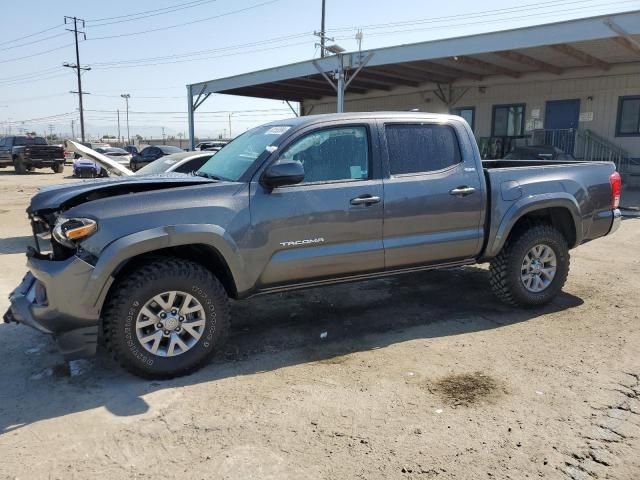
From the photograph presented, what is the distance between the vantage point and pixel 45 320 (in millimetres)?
3545

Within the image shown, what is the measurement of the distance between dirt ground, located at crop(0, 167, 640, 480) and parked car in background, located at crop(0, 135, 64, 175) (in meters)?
24.4

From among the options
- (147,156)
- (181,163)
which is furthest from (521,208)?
(147,156)

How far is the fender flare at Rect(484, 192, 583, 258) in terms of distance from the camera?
5043mm

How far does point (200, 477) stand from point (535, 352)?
286 cm

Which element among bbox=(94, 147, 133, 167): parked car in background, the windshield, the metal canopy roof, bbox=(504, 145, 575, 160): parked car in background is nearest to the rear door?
the windshield

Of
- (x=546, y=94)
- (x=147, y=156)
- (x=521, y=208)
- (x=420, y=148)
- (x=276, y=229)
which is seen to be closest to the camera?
(x=276, y=229)

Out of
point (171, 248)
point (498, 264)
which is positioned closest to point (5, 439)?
point (171, 248)

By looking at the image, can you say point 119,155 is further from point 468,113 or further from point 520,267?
point 520,267

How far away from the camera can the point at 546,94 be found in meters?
18.8

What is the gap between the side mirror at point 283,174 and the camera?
12.8ft

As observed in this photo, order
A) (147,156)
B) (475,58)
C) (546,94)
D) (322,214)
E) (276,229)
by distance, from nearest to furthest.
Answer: (276,229) → (322,214) → (475,58) → (546,94) → (147,156)

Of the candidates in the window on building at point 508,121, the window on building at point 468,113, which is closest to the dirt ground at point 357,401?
the window on building at point 508,121

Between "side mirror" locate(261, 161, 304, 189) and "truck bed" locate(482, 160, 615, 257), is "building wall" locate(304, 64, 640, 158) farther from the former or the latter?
"side mirror" locate(261, 161, 304, 189)

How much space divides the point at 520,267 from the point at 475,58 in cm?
1321
